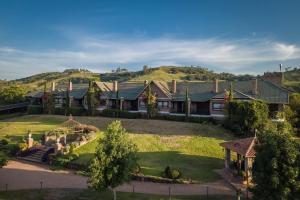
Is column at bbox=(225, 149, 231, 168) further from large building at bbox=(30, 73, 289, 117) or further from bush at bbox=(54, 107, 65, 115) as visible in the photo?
bush at bbox=(54, 107, 65, 115)

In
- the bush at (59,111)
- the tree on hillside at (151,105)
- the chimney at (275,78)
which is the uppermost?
the chimney at (275,78)

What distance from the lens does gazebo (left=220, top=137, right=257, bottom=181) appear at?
3162cm

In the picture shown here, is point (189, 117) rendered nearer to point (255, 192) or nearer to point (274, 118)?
point (274, 118)

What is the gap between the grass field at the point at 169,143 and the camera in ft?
121

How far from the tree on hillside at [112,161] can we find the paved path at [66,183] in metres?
5.31

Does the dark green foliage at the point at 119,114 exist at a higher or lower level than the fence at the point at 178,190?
higher

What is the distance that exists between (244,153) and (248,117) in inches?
646

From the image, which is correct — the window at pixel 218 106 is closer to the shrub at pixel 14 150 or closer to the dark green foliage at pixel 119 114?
the dark green foliage at pixel 119 114

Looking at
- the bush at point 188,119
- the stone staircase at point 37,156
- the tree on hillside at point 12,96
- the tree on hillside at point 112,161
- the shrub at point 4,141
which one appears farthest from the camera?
the tree on hillside at point 12,96

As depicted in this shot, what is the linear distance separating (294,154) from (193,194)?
10.9 m

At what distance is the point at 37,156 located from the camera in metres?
43.8

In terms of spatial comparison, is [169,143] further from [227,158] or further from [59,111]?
[59,111]

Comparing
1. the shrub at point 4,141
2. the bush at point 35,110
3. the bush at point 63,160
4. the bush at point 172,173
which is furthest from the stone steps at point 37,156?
the bush at point 35,110

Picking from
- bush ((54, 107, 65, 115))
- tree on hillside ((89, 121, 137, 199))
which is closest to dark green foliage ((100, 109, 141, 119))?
bush ((54, 107, 65, 115))
